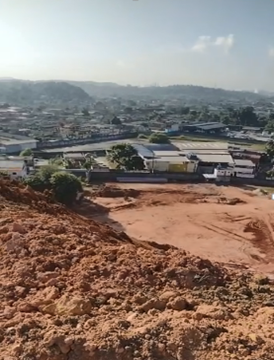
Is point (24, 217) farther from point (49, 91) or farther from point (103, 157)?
point (49, 91)

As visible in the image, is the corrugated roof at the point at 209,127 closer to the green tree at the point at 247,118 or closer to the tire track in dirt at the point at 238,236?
the green tree at the point at 247,118

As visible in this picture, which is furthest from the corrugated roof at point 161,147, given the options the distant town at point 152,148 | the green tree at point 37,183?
the green tree at point 37,183

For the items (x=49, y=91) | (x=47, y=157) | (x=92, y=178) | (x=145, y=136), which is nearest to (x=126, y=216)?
(x=92, y=178)

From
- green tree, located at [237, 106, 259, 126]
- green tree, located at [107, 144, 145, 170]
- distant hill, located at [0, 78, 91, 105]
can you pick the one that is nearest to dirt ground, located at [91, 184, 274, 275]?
green tree, located at [107, 144, 145, 170]

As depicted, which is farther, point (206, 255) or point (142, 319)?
point (206, 255)

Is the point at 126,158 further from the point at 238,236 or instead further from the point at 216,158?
the point at 238,236
